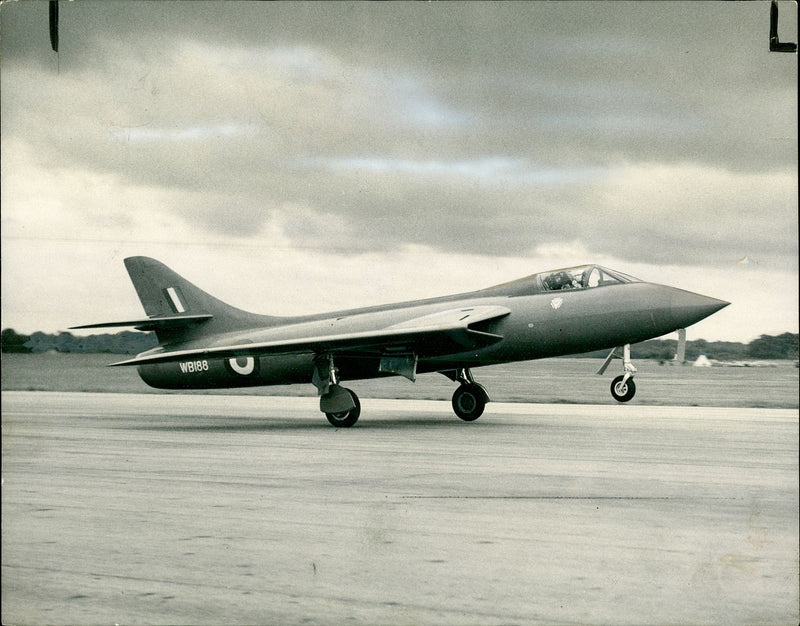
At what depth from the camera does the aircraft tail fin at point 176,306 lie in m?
17.5

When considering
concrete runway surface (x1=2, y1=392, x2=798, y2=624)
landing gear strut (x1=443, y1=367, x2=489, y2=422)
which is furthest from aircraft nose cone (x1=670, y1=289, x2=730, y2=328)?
landing gear strut (x1=443, y1=367, x2=489, y2=422)

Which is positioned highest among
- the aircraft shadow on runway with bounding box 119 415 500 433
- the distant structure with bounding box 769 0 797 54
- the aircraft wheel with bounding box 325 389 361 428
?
the distant structure with bounding box 769 0 797 54

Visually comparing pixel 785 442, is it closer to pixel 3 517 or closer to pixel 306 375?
pixel 306 375

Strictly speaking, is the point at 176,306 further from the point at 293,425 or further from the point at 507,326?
the point at 507,326

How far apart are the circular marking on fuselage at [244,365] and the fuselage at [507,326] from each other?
0.02 metres

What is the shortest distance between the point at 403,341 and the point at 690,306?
5333 millimetres

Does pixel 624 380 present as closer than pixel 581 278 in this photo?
No

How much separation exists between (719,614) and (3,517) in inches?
235

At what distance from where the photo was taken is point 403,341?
15391 mm

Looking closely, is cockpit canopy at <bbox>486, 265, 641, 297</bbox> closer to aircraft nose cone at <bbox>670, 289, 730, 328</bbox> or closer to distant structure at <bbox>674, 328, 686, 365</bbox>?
aircraft nose cone at <bbox>670, 289, 730, 328</bbox>

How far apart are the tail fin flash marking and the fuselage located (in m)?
0.82

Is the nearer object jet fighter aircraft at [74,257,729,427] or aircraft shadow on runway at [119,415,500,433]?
jet fighter aircraft at [74,257,729,427]

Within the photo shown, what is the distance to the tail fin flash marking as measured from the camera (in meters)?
17.6

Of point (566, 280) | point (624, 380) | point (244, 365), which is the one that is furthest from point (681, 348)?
point (244, 365)
